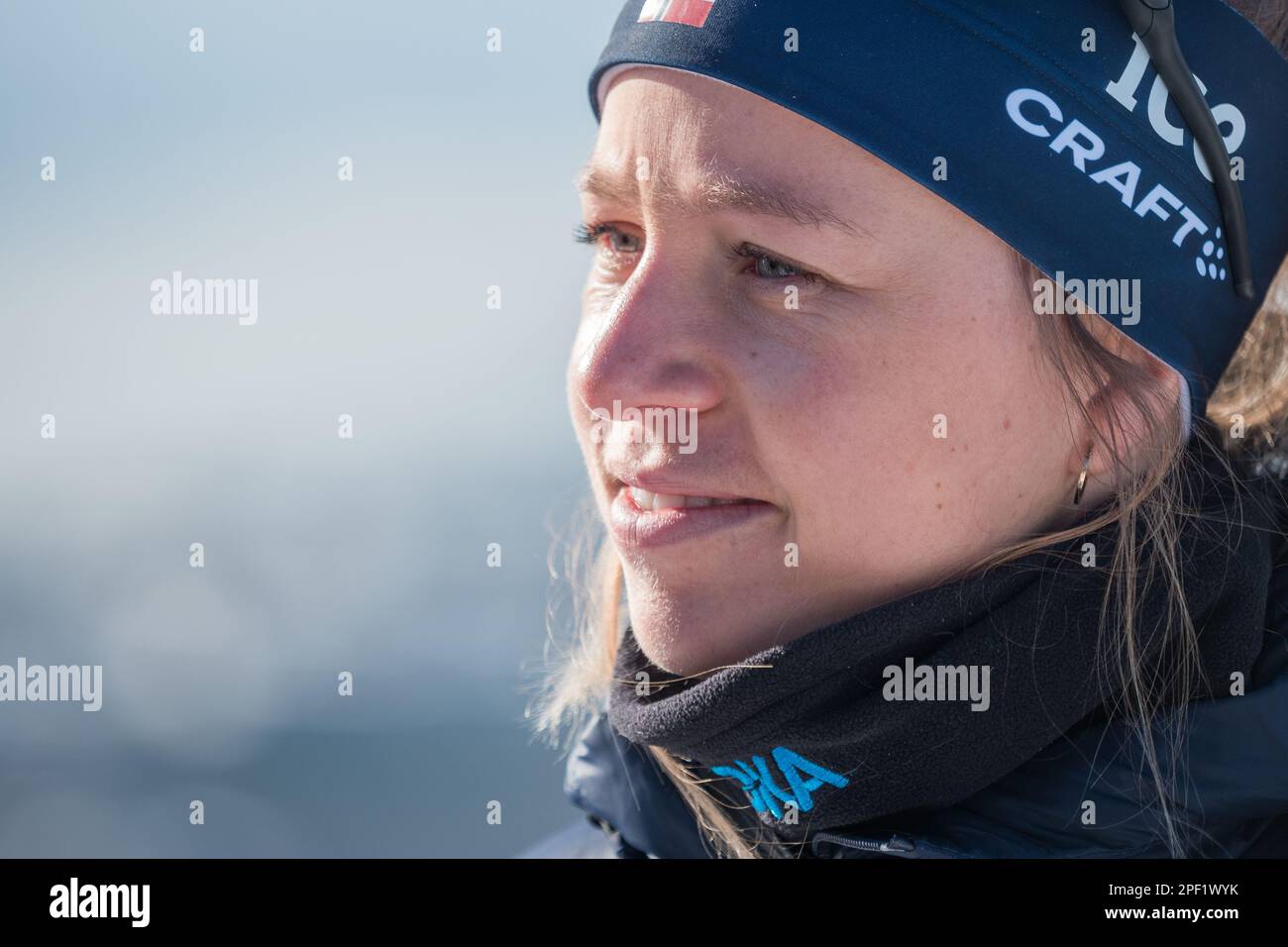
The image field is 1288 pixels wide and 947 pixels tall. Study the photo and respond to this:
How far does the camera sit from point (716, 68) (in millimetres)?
1316

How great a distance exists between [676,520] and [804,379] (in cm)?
22

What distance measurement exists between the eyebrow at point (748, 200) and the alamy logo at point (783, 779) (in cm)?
58

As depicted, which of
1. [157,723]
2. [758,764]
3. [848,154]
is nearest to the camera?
[848,154]

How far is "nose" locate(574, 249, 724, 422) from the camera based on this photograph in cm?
129

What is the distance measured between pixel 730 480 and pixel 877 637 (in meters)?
0.23

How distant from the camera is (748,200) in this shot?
1.25 meters
